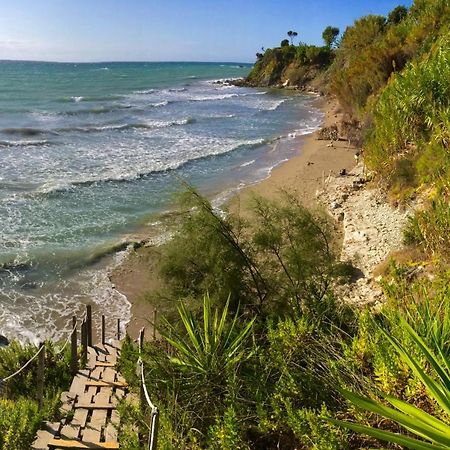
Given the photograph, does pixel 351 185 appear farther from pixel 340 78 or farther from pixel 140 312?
pixel 340 78

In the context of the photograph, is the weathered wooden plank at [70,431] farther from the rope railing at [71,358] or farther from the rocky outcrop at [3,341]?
the rocky outcrop at [3,341]

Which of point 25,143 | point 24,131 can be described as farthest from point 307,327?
point 24,131

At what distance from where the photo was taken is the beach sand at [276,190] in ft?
39.2

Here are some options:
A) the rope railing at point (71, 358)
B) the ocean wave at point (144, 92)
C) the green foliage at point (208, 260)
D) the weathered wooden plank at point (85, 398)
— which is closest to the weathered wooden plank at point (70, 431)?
the weathered wooden plank at point (85, 398)

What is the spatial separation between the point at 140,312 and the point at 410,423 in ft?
31.9

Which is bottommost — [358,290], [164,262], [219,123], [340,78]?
[358,290]

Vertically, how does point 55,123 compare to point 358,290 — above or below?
above

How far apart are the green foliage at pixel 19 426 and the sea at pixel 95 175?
506cm

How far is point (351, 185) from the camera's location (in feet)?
60.8

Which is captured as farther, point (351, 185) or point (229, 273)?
point (351, 185)

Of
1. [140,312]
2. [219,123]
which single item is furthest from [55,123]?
[140,312]

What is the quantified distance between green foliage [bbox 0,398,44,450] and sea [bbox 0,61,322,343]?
506 centimetres

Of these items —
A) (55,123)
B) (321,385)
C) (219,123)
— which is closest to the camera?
(321,385)

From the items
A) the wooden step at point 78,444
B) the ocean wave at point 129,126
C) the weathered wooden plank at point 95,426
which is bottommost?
the weathered wooden plank at point 95,426
